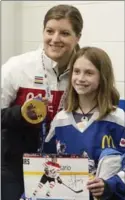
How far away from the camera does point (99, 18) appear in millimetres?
Answer: 2459

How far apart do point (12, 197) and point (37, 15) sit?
1.55 m

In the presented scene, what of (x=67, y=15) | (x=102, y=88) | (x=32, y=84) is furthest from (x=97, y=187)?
(x=67, y=15)

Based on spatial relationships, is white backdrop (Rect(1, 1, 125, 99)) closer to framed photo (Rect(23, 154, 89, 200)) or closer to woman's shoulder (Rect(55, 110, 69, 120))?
woman's shoulder (Rect(55, 110, 69, 120))

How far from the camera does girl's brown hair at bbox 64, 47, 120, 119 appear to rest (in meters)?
1.39

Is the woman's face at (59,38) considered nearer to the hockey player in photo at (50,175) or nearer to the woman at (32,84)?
the woman at (32,84)

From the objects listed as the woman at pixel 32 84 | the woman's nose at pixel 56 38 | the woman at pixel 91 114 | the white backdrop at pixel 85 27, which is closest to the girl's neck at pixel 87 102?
the woman at pixel 91 114

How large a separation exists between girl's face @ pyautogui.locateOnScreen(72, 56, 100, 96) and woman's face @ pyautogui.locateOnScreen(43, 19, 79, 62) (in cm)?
8

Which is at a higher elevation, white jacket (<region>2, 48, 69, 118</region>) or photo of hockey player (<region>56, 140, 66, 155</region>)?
white jacket (<region>2, 48, 69, 118</region>)

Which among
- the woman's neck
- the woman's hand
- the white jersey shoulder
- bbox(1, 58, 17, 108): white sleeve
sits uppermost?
the woman's neck

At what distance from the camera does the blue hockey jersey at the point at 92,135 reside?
1.33 m

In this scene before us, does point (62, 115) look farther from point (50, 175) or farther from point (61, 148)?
point (50, 175)

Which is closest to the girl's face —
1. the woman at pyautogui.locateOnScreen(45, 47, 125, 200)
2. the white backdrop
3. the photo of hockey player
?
the woman at pyautogui.locateOnScreen(45, 47, 125, 200)

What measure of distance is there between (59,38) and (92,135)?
0.39 meters

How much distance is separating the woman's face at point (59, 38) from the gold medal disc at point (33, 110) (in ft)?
0.65
